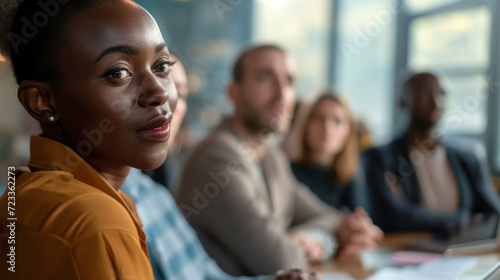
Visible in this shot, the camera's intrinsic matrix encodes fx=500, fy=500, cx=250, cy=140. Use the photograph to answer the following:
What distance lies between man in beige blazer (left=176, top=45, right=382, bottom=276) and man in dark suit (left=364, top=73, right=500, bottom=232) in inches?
17.2

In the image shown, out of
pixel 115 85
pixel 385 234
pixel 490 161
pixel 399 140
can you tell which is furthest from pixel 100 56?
pixel 490 161

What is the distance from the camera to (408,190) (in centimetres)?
163

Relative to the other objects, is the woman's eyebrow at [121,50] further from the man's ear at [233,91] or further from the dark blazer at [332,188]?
the dark blazer at [332,188]

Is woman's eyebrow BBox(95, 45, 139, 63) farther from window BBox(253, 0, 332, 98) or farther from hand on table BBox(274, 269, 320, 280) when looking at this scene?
window BBox(253, 0, 332, 98)

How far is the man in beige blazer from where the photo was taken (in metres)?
0.97

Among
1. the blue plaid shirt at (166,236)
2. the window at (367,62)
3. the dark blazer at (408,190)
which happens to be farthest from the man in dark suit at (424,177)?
the window at (367,62)

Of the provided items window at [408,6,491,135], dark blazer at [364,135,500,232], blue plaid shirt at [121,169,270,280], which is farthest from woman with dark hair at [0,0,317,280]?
window at [408,6,491,135]

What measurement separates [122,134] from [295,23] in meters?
3.52

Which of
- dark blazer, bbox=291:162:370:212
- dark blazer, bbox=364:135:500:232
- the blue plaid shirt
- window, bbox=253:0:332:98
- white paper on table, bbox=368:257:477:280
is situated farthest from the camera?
window, bbox=253:0:332:98

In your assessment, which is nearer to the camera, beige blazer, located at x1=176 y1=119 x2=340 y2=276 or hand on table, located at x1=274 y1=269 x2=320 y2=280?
hand on table, located at x1=274 y1=269 x2=320 y2=280

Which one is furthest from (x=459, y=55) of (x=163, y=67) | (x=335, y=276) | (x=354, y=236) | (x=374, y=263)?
(x=163, y=67)

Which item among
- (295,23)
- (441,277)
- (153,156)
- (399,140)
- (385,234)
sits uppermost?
(295,23)

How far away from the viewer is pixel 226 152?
41.7 inches

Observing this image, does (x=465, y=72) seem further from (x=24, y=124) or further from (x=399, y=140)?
(x=24, y=124)
